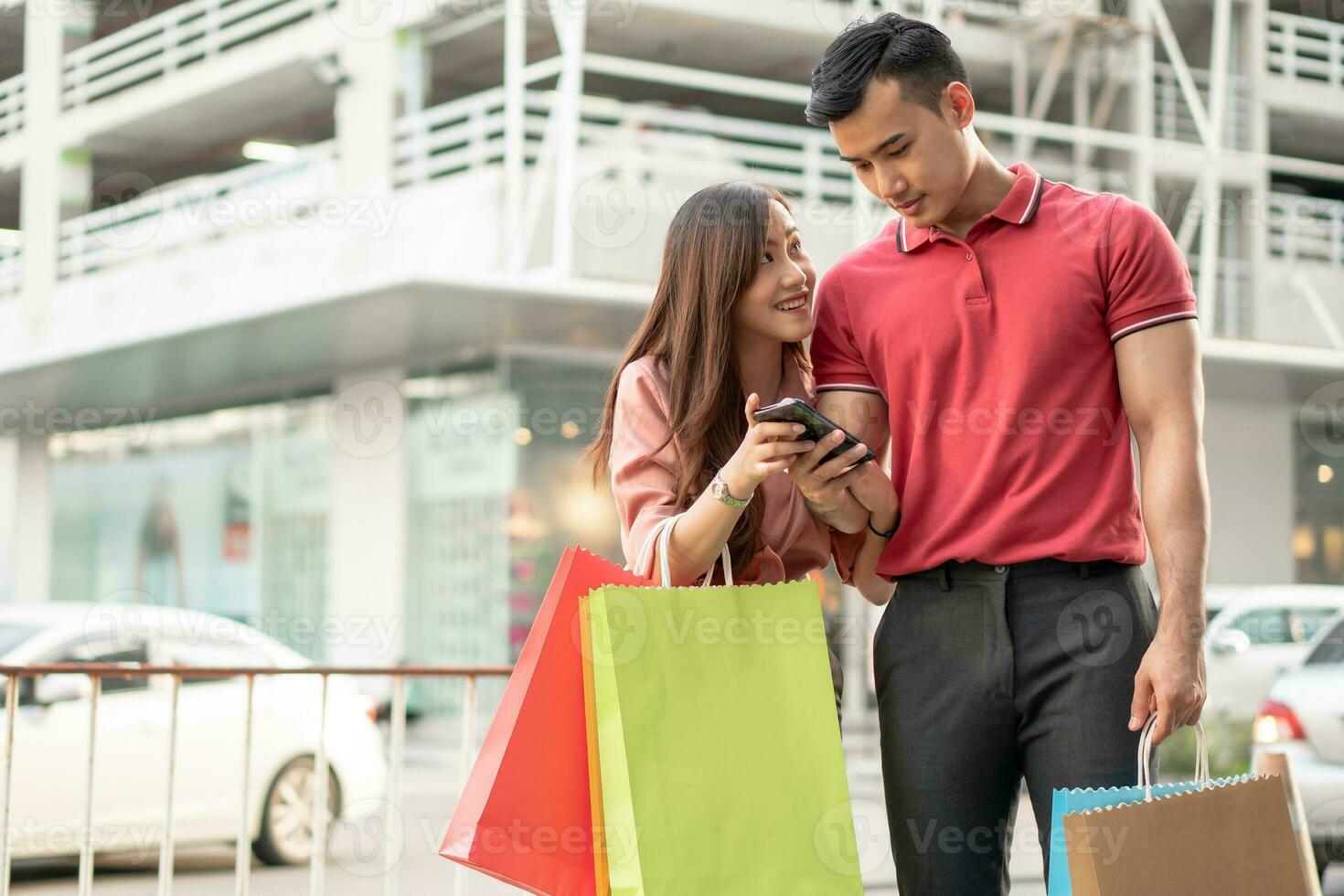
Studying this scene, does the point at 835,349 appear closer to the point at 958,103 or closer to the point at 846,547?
the point at 846,547

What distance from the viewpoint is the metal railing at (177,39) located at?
16.3 meters

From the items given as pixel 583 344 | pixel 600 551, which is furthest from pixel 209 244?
pixel 600 551

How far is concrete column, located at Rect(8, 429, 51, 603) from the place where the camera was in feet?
66.9

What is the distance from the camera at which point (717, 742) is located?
2.07m

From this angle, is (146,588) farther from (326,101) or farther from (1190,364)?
(1190,364)

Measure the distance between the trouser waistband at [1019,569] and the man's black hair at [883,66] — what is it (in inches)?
29.9

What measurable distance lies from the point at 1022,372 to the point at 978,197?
1.11 ft

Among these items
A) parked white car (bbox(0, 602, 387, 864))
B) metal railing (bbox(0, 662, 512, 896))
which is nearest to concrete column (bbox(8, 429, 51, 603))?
parked white car (bbox(0, 602, 387, 864))

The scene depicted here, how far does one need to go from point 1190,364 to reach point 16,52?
2249cm

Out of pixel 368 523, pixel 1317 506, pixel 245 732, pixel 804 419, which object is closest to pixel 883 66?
pixel 804 419

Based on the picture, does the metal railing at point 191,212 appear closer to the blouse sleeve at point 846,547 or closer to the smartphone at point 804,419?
the blouse sleeve at point 846,547

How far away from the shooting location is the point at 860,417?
255 cm

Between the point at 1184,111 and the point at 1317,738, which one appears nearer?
the point at 1317,738

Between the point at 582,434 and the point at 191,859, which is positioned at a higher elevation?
the point at 582,434
